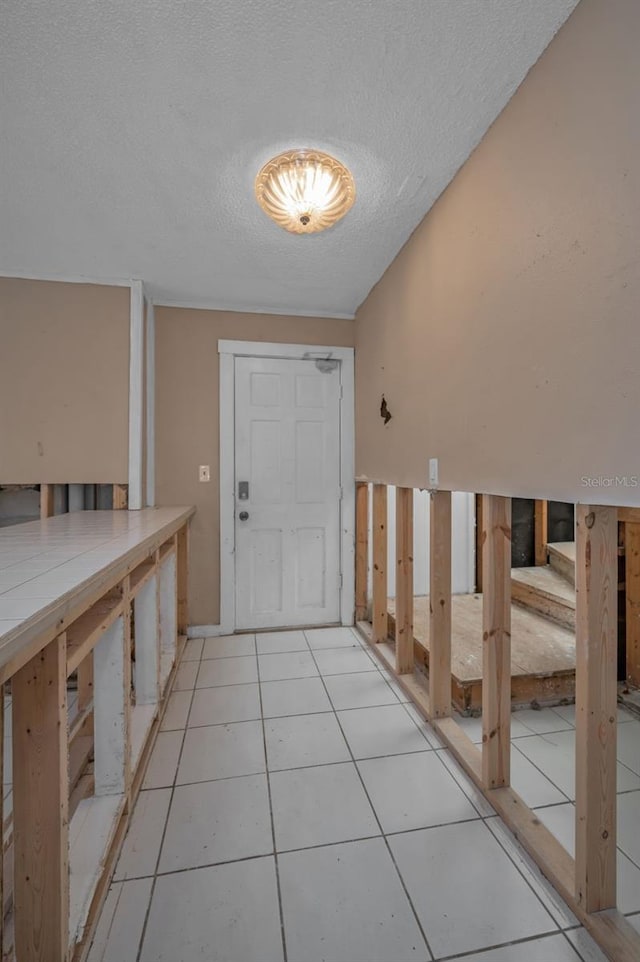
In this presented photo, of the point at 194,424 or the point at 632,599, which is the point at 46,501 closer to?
the point at 194,424

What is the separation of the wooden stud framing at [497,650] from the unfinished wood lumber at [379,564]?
1.29 metres

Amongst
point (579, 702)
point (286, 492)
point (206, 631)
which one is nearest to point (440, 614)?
point (579, 702)

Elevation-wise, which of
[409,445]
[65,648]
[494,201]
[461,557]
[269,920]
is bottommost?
[269,920]

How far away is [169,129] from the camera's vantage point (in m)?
1.53

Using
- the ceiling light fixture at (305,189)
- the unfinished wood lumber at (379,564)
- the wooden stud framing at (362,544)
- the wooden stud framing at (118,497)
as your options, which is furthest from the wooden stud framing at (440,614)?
the wooden stud framing at (118,497)

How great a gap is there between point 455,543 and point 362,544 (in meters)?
0.77

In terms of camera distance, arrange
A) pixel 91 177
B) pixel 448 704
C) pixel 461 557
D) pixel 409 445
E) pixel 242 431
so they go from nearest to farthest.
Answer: pixel 91 177
pixel 448 704
pixel 409 445
pixel 242 431
pixel 461 557

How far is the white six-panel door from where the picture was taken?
3.11m

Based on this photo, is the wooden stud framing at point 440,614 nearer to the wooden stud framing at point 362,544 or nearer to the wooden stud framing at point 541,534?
the wooden stud framing at point 362,544

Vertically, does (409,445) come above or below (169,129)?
below

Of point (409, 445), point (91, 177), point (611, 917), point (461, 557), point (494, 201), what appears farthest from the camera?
point (461, 557)

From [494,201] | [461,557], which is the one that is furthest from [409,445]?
[461,557]

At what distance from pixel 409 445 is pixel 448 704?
1294 millimetres

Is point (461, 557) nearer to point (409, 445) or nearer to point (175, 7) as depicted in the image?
point (409, 445)
